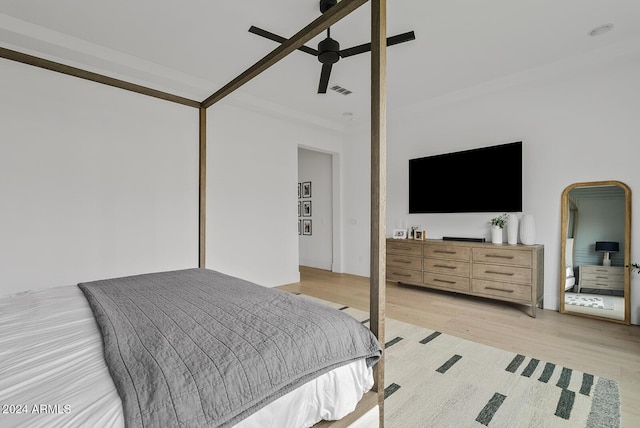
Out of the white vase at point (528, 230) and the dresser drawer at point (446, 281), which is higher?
the white vase at point (528, 230)

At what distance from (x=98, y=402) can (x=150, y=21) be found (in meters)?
2.89

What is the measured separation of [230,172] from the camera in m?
4.18

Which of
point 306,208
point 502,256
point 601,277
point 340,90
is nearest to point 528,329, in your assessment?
point 502,256

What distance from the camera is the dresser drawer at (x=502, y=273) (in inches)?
133

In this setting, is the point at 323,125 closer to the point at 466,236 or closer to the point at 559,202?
the point at 466,236

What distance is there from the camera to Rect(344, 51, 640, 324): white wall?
310 centimetres

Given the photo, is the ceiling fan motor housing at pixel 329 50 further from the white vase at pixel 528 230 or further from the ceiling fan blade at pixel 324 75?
the white vase at pixel 528 230

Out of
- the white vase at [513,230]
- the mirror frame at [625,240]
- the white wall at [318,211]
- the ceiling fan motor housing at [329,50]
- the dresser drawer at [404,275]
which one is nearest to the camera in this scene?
the ceiling fan motor housing at [329,50]

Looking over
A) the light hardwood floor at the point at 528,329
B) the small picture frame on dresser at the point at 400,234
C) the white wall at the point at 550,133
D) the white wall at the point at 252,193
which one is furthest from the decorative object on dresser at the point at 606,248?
the white wall at the point at 252,193

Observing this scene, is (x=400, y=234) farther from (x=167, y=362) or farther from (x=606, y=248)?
(x=167, y=362)

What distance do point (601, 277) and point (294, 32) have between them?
402cm

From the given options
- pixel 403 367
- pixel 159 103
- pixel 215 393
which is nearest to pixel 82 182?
pixel 159 103

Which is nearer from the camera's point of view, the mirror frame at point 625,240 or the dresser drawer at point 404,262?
the mirror frame at point 625,240

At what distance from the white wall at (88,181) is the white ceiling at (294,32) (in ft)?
1.14
